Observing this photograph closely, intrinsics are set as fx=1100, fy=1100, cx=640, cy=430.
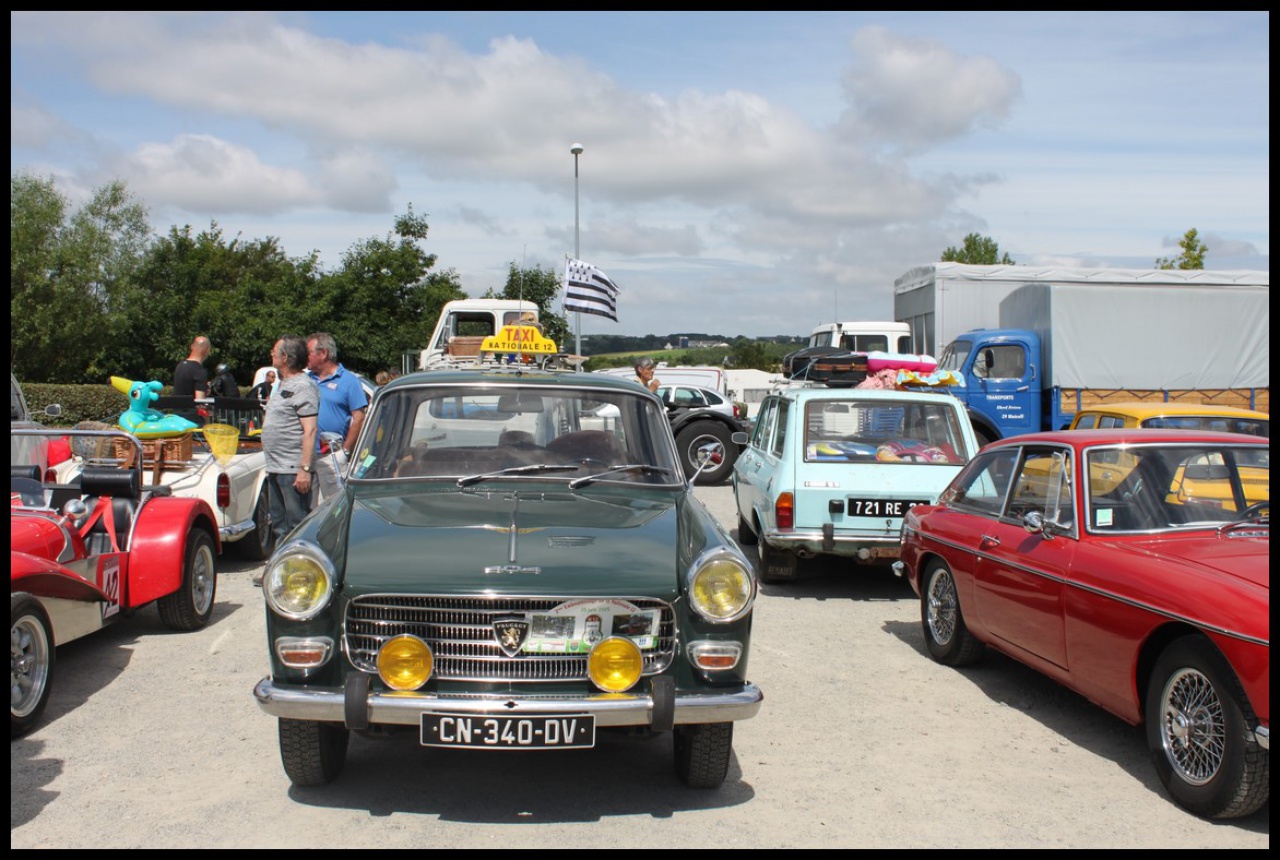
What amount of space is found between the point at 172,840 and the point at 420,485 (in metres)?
1.84

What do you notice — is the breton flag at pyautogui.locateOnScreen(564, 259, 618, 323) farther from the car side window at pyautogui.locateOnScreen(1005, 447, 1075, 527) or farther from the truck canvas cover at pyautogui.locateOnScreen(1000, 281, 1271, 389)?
the car side window at pyautogui.locateOnScreen(1005, 447, 1075, 527)

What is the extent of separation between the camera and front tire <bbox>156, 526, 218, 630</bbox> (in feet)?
23.0

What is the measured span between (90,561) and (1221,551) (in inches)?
228

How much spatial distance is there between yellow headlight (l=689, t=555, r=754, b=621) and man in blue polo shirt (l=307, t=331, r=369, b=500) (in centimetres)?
501

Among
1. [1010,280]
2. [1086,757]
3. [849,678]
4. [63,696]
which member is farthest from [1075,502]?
[1010,280]

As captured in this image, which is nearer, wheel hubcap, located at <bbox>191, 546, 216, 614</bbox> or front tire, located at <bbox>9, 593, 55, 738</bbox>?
front tire, located at <bbox>9, 593, 55, 738</bbox>

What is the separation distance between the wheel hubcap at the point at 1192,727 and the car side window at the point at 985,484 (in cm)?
190

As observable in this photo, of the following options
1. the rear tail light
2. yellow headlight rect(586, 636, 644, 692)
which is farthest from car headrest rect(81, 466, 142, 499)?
the rear tail light

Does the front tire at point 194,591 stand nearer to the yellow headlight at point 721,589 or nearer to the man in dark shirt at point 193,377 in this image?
the yellow headlight at point 721,589

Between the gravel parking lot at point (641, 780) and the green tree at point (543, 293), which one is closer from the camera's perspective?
the gravel parking lot at point (641, 780)

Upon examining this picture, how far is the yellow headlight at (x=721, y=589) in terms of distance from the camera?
164 inches

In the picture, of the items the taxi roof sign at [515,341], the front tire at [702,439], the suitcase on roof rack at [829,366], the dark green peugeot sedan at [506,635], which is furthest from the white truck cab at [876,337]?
the dark green peugeot sedan at [506,635]

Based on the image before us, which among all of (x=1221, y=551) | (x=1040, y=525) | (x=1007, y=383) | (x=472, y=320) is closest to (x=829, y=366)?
(x=1007, y=383)

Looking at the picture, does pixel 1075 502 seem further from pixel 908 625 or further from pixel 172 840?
pixel 172 840
